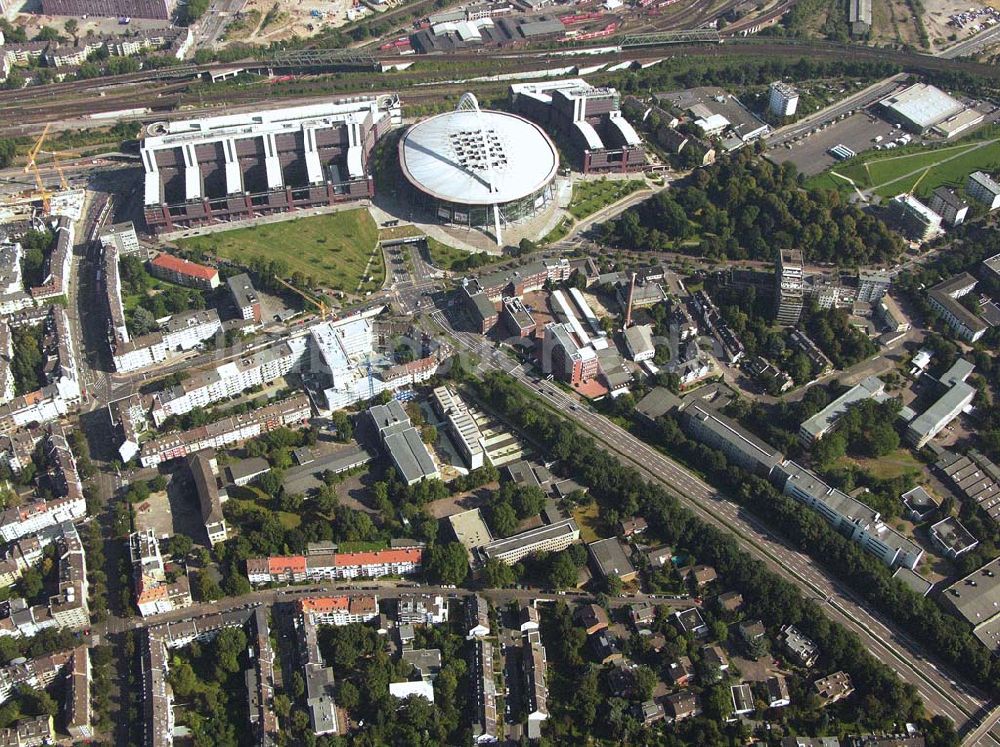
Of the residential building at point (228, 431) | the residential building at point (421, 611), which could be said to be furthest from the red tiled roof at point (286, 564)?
the residential building at point (228, 431)

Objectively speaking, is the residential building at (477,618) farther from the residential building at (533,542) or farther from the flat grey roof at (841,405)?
the flat grey roof at (841,405)

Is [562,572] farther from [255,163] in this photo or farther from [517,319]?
[255,163]

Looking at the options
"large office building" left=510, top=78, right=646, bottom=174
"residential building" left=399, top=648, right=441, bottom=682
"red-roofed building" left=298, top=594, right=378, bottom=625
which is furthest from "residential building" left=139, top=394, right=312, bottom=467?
"large office building" left=510, top=78, right=646, bottom=174

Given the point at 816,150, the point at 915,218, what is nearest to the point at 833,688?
the point at 915,218

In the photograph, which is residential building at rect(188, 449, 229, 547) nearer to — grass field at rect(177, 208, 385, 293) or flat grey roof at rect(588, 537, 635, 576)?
grass field at rect(177, 208, 385, 293)

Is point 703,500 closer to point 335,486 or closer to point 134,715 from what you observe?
point 335,486

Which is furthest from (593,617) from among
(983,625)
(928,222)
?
(928,222)
